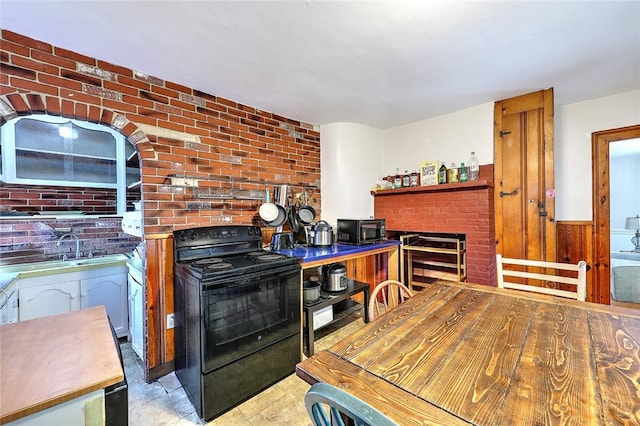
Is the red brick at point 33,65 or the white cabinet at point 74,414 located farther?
the red brick at point 33,65

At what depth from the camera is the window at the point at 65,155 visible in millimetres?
2271

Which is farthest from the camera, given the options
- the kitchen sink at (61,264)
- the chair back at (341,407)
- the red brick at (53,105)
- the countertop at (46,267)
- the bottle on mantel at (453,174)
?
the bottle on mantel at (453,174)

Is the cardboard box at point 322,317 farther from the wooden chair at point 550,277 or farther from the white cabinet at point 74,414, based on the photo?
the white cabinet at point 74,414

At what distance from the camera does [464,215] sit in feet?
8.82

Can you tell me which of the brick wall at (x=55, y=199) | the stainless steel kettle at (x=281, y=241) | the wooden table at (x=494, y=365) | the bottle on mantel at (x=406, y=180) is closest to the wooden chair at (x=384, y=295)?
the wooden table at (x=494, y=365)

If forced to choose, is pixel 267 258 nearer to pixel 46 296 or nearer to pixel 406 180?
pixel 46 296

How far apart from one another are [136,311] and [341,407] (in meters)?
2.21

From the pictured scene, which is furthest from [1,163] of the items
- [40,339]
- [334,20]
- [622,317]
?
[622,317]

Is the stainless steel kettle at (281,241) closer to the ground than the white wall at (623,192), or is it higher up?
closer to the ground

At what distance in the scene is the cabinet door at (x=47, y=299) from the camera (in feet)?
6.51

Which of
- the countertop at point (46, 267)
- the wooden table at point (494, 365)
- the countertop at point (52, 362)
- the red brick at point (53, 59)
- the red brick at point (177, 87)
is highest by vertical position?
the red brick at point (177, 87)

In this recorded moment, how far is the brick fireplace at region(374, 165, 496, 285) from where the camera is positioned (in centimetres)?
257

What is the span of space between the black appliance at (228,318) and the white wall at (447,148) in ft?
4.77

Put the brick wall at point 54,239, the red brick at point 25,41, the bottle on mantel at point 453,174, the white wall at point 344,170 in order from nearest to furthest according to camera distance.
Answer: the red brick at point 25,41, the brick wall at point 54,239, the bottle on mantel at point 453,174, the white wall at point 344,170
